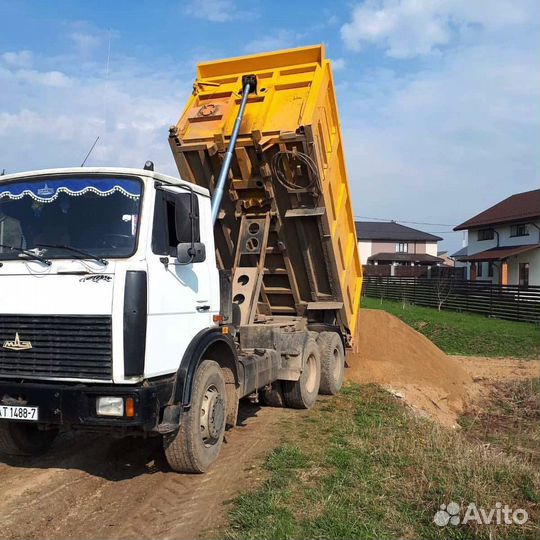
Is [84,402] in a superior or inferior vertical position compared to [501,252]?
inferior

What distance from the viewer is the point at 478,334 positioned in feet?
58.1

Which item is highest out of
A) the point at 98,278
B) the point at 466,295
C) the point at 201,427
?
the point at 98,278

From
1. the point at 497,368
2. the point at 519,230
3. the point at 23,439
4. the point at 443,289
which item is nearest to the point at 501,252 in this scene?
the point at 519,230

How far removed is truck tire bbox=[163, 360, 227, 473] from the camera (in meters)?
4.83

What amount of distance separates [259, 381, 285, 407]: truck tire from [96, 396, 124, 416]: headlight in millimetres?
3635

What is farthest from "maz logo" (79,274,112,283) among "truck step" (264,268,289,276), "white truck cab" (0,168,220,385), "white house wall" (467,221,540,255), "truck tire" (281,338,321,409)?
"white house wall" (467,221,540,255)

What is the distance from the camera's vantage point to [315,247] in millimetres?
8281

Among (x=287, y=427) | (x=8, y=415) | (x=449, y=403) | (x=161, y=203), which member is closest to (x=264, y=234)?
(x=287, y=427)

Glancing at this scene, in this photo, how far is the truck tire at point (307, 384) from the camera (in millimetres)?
7645

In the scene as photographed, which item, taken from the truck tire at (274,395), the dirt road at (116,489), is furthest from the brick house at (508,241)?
the dirt road at (116,489)

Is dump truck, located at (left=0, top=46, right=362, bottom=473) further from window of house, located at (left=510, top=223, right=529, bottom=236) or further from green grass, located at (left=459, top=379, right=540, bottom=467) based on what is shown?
window of house, located at (left=510, top=223, right=529, bottom=236)

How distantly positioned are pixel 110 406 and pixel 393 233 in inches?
2254

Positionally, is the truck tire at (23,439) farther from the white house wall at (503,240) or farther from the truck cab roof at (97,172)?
the white house wall at (503,240)

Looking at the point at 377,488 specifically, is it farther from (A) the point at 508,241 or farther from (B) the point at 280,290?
(A) the point at 508,241
